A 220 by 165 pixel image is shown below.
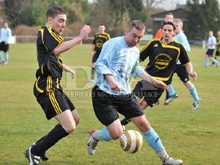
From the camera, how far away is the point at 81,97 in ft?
37.2

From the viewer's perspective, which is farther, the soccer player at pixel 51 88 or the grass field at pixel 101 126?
the grass field at pixel 101 126

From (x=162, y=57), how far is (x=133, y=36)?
8.22ft

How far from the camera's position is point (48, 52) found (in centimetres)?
472

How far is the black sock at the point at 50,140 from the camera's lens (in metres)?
4.80

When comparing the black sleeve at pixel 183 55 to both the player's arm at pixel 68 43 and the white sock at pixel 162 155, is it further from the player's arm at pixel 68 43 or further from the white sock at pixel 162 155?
the player's arm at pixel 68 43

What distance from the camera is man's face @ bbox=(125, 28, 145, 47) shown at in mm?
4723

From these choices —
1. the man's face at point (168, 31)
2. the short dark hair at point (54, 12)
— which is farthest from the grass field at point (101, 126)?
the short dark hair at point (54, 12)

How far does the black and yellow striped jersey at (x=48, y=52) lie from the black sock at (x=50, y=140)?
0.66 metres

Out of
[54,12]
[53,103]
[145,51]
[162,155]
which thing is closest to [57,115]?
[53,103]

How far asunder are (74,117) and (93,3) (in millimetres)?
64441

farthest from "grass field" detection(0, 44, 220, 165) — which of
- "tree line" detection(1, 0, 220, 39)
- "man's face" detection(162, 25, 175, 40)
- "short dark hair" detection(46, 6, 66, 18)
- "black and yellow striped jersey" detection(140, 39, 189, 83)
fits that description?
"tree line" detection(1, 0, 220, 39)

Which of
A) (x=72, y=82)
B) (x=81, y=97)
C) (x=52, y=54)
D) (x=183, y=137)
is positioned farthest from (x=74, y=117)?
(x=72, y=82)

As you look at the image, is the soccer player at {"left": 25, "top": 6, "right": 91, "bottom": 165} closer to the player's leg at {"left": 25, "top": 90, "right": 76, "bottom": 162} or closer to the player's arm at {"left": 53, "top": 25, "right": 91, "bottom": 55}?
the player's leg at {"left": 25, "top": 90, "right": 76, "bottom": 162}

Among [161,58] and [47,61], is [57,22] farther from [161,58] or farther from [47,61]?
[161,58]
